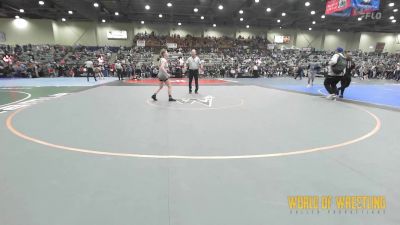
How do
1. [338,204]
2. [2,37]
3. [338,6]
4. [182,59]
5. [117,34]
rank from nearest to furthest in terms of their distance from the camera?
[338,204] → [338,6] → [182,59] → [2,37] → [117,34]

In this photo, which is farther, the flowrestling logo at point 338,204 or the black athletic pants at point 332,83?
the black athletic pants at point 332,83

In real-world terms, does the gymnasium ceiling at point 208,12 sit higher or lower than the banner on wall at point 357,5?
higher

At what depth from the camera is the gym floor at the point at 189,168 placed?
7.05 feet

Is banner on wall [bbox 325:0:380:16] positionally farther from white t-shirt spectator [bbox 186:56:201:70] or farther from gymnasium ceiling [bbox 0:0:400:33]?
gymnasium ceiling [bbox 0:0:400:33]

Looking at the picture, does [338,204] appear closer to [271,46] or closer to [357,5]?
[357,5]

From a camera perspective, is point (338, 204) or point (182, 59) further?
point (182, 59)

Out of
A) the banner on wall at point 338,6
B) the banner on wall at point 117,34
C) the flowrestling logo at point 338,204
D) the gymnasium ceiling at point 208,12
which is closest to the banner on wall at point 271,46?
the gymnasium ceiling at point 208,12

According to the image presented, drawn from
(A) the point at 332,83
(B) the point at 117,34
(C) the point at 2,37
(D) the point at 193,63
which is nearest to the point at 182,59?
(D) the point at 193,63

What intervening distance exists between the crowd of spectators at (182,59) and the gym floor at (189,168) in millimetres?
15191

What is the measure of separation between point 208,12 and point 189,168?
2961cm

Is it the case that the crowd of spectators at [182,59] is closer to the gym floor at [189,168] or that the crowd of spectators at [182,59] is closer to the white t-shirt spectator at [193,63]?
the white t-shirt spectator at [193,63]

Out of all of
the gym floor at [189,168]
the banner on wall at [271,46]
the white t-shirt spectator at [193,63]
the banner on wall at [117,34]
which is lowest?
the gym floor at [189,168]

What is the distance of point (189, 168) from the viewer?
301 centimetres

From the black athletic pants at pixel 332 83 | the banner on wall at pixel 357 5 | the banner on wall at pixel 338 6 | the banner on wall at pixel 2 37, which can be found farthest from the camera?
the banner on wall at pixel 2 37
